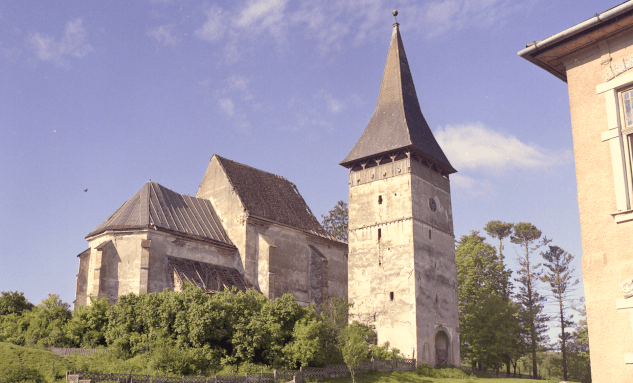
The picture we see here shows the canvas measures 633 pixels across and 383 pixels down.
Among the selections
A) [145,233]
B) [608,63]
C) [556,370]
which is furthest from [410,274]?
[556,370]

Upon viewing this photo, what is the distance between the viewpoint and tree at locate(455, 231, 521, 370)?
41.9 m

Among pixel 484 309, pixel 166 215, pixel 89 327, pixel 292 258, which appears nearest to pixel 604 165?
pixel 89 327

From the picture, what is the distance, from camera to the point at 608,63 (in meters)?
12.3

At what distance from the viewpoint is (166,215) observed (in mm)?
37125

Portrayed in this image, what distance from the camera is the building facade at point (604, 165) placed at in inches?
433

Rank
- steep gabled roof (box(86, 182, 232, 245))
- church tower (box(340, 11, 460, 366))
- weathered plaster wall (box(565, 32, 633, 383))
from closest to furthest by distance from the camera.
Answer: weathered plaster wall (box(565, 32, 633, 383)) → steep gabled roof (box(86, 182, 232, 245)) → church tower (box(340, 11, 460, 366))

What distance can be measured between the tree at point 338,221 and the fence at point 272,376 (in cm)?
2982

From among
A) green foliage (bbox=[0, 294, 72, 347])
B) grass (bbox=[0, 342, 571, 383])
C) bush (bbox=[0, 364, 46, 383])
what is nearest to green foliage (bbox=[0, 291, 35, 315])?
green foliage (bbox=[0, 294, 72, 347])

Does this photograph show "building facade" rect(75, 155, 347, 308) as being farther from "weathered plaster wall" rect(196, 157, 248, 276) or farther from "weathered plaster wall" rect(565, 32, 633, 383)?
"weathered plaster wall" rect(565, 32, 633, 383)

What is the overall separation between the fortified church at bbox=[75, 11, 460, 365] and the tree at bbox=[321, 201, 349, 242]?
17.4m

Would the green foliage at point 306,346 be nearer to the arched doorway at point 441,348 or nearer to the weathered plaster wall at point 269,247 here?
the weathered plaster wall at point 269,247

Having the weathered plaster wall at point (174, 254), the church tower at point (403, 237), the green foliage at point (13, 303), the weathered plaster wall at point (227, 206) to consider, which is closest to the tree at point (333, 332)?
the church tower at point (403, 237)

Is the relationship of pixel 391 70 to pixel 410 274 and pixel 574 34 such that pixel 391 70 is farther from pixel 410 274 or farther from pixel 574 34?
pixel 574 34

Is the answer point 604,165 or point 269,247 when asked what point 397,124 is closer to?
point 269,247
